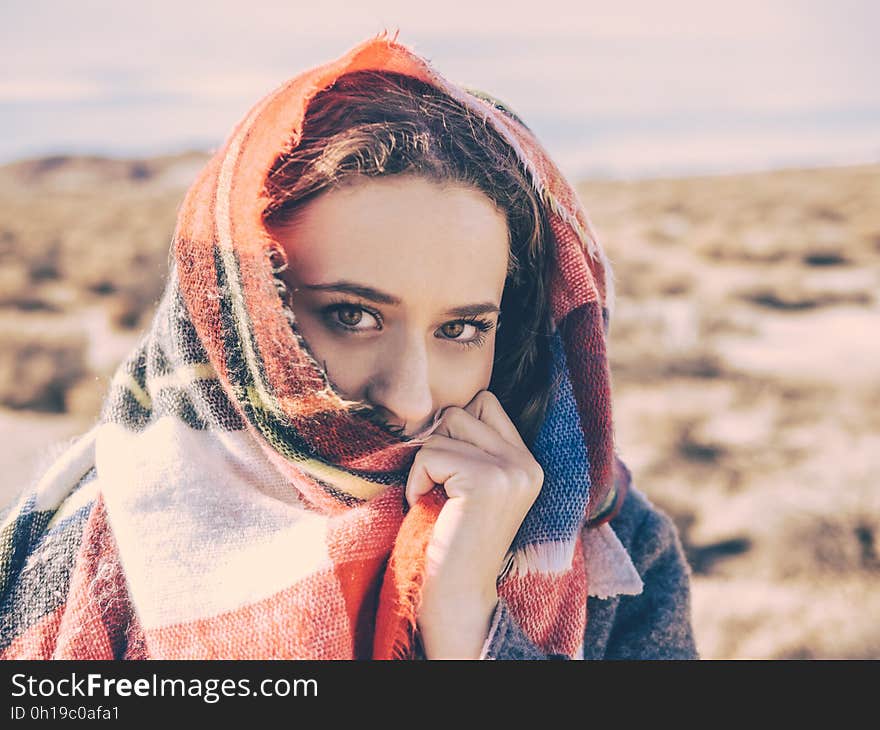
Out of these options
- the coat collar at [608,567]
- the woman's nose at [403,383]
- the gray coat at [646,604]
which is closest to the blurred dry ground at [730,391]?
the gray coat at [646,604]

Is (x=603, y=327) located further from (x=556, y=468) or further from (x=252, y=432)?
(x=252, y=432)

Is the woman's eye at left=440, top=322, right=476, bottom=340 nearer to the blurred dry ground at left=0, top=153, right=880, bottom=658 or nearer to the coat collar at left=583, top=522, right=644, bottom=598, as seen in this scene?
the coat collar at left=583, top=522, right=644, bottom=598

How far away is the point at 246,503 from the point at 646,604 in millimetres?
905

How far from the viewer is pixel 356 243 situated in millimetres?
1290

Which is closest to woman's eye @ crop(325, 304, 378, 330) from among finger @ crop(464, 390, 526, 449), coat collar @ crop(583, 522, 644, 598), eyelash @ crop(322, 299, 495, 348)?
eyelash @ crop(322, 299, 495, 348)

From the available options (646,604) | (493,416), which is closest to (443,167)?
(493,416)

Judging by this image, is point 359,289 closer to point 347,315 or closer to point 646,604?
point 347,315

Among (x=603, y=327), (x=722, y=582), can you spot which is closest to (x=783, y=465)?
(x=722, y=582)

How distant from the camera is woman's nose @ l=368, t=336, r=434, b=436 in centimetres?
130

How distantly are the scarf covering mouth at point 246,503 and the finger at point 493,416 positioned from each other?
7cm

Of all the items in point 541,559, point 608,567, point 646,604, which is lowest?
point 646,604

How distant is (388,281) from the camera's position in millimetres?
1280

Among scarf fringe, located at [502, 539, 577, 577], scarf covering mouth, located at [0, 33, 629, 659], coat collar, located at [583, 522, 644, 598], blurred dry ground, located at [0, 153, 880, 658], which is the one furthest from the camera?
blurred dry ground, located at [0, 153, 880, 658]

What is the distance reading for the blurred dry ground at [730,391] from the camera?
4.34 meters
